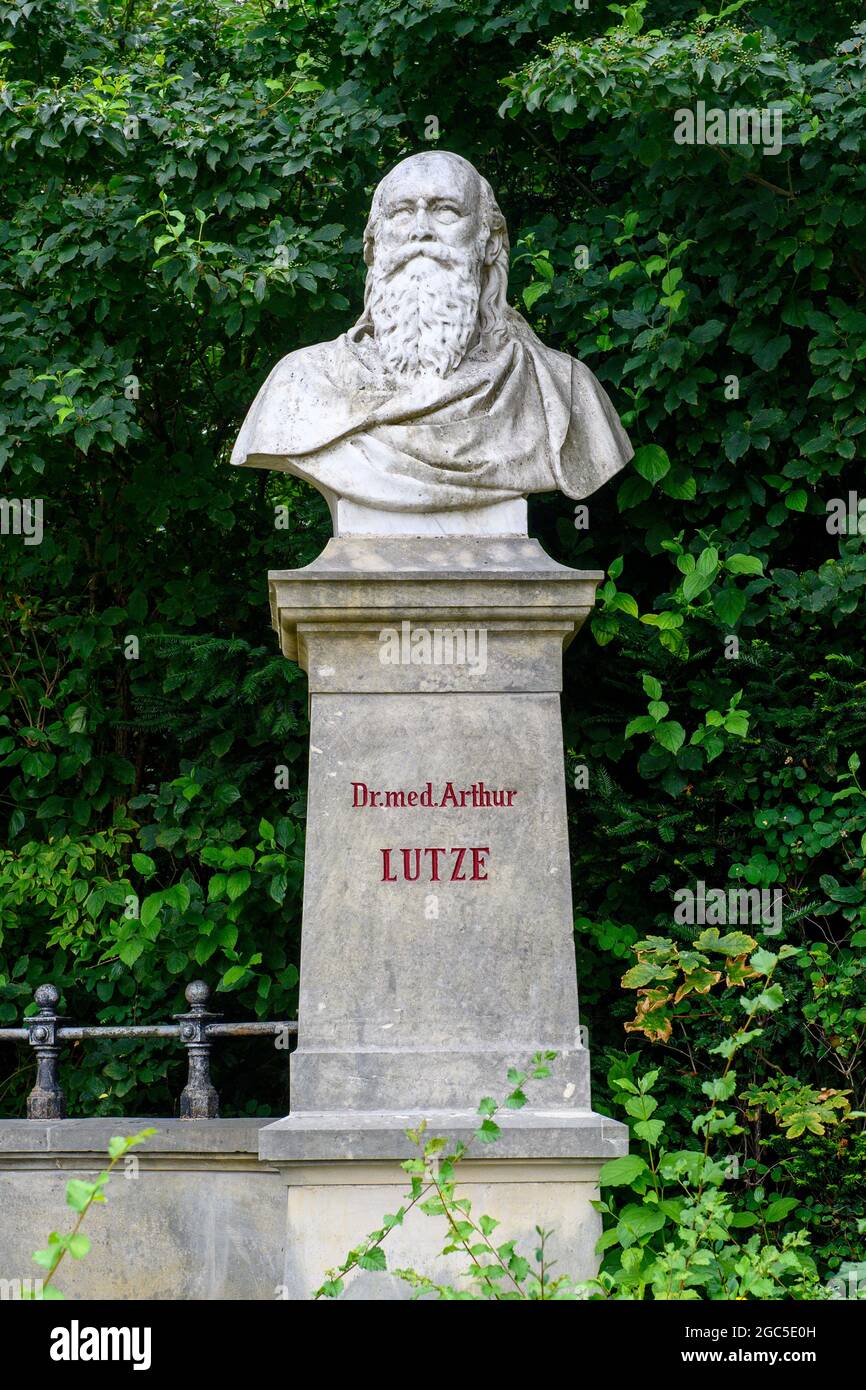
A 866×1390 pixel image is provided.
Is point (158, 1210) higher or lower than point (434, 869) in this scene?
lower

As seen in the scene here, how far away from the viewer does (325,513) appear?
25.0 feet

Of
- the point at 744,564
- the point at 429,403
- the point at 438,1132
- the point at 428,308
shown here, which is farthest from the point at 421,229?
the point at 438,1132

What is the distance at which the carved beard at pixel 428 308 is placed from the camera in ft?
18.1

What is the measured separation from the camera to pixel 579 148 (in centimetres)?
769

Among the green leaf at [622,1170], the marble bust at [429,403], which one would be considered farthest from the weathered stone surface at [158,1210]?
the marble bust at [429,403]

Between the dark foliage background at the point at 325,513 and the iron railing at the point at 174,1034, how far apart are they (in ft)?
1.60

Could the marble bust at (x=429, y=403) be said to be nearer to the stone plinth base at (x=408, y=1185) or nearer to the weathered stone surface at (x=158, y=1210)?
the stone plinth base at (x=408, y=1185)

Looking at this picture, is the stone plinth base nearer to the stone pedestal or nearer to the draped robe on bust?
the stone pedestal

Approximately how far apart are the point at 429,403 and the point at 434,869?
4.89ft

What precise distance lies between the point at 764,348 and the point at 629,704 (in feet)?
5.18

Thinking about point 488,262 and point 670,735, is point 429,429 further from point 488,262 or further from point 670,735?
point 670,735

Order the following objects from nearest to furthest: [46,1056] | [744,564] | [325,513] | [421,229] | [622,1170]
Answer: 1. [622,1170]
2. [421,229]
3. [46,1056]
4. [744,564]
5. [325,513]

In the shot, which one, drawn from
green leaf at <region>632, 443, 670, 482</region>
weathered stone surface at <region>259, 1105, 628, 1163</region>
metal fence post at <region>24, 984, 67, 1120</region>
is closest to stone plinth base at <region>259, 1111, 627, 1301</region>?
weathered stone surface at <region>259, 1105, 628, 1163</region>

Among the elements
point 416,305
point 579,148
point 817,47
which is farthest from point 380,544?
point 817,47
